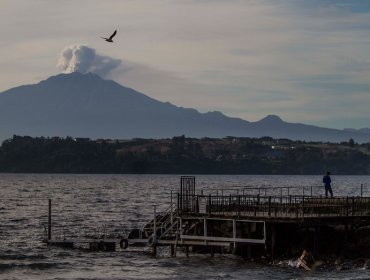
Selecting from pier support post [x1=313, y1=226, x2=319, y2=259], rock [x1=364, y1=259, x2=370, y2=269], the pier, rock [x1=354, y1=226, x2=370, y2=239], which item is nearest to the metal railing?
the pier

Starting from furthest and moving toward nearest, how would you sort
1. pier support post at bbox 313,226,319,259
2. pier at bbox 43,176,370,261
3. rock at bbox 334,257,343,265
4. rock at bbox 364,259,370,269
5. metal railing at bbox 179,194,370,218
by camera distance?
metal railing at bbox 179,194,370,218 → pier at bbox 43,176,370,261 → pier support post at bbox 313,226,319,259 → rock at bbox 334,257,343,265 → rock at bbox 364,259,370,269

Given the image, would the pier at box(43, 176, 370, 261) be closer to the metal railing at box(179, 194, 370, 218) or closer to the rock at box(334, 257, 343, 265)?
the metal railing at box(179, 194, 370, 218)

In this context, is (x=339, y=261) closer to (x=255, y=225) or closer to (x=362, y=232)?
(x=362, y=232)

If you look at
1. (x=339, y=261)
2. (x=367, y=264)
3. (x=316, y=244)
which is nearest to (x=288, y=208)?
(x=316, y=244)

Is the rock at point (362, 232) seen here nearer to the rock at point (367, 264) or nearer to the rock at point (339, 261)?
the rock at point (339, 261)

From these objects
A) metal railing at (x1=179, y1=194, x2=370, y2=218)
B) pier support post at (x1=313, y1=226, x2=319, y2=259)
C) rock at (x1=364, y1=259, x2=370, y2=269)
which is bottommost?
rock at (x1=364, y1=259, x2=370, y2=269)

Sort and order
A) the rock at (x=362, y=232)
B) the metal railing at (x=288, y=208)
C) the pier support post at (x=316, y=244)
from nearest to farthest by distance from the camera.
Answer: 1. the pier support post at (x=316, y=244)
2. the metal railing at (x=288, y=208)
3. the rock at (x=362, y=232)

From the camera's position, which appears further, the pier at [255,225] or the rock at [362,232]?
the rock at [362,232]

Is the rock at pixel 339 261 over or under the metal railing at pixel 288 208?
under

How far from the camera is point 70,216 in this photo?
74.9 metres

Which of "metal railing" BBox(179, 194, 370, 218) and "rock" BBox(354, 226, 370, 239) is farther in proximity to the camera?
"rock" BBox(354, 226, 370, 239)

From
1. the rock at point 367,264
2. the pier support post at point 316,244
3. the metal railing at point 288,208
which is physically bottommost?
the rock at point 367,264

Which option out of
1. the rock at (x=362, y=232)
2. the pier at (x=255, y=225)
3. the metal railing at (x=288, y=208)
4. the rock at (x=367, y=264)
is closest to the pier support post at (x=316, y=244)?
the pier at (x=255, y=225)

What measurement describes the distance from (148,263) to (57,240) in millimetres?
9204
